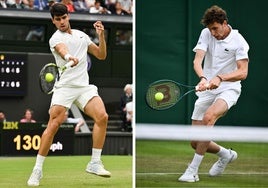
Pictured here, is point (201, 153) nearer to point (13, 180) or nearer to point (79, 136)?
point (13, 180)

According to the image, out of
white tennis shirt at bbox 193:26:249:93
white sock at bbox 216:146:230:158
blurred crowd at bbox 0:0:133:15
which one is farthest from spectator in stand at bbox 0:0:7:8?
white sock at bbox 216:146:230:158

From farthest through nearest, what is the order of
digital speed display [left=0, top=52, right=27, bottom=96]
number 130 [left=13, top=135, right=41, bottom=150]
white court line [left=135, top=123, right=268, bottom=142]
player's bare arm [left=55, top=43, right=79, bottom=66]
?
digital speed display [left=0, top=52, right=27, bottom=96] < number 130 [left=13, top=135, right=41, bottom=150] < player's bare arm [left=55, top=43, right=79, bottom=66] < white court line [left=135, top=123, right=268, bottom=142]

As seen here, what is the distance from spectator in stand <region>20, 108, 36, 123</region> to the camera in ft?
32.7

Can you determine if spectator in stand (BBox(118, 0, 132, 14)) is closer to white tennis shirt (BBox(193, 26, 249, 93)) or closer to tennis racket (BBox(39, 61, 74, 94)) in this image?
tennis racket (BBox(39, 61, 74, 94))

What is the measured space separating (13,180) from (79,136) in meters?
3.76

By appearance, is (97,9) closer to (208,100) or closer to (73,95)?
(73,95)

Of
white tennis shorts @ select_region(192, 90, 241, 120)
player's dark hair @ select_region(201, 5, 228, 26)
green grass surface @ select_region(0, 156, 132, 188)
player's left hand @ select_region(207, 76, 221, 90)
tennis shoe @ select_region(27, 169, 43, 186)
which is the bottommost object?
green grass surface @ select_region(0, 156, 132, 188)

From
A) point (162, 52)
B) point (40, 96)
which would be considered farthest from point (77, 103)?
point (40, 96)

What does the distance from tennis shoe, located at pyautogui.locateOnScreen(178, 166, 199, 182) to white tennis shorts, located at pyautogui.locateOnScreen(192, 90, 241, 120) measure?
35 cm

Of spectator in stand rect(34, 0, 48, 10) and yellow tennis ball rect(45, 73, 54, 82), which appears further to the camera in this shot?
spectator in stand rect(34, 0, 48, 10)

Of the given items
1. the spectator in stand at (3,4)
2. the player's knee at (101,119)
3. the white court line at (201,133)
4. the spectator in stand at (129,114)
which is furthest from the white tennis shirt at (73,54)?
the spectator in stand at (3,4)

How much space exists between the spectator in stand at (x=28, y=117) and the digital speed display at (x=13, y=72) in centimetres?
43

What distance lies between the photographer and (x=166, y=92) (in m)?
5.30

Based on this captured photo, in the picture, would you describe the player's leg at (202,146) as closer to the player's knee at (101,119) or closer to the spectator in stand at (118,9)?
the player's knee at (101,119)
